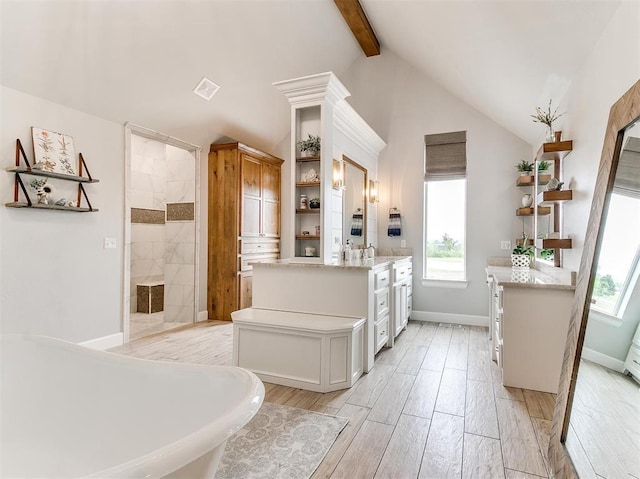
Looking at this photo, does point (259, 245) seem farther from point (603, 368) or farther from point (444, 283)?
point (603, 368)

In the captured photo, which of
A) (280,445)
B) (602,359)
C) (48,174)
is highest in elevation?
(48,174)

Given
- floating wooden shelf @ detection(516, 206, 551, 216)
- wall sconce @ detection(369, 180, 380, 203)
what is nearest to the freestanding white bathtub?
floating wooden shelf @ detection(516, 206, 551, 216)

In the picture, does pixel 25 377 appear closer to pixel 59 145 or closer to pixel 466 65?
pixel 59 145

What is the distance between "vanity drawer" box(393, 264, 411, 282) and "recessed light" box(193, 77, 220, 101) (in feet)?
9.99

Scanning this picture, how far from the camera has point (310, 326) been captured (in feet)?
8.38

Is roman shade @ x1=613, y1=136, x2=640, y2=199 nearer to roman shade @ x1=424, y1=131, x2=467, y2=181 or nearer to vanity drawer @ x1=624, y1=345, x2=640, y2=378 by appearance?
vanity drawer @ x1=624, y1=345, x2=640, y2=378

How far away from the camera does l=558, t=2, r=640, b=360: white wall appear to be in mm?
1424

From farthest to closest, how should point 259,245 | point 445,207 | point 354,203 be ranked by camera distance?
Answer: point 259,245 → point 445,207 → point 354,203

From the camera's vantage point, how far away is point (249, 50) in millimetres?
3943

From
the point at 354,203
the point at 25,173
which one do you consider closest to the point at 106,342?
the point at 25,173

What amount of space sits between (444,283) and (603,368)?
3.36 m

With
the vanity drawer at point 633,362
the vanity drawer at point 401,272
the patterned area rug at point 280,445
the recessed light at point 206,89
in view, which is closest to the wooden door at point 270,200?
the recessed light at point 206,89

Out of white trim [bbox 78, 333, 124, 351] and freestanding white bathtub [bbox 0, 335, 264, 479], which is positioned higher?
freestanding white bathtub [bbox 0, 335, 264, 479]

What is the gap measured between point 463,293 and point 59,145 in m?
4.92
